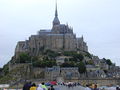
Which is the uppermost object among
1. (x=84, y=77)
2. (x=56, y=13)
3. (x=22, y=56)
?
(x=56, y=13)

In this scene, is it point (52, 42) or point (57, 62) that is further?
point (52, 42)

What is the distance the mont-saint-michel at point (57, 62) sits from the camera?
315 feet

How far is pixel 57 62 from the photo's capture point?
104 meters

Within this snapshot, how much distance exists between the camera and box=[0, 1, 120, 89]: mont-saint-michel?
315 ft

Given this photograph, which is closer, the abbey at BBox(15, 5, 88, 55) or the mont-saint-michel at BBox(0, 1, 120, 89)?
the mont-saint-michel at BBox(0, 1, 120, 89)

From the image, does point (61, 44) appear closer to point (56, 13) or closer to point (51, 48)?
point (51, 48)

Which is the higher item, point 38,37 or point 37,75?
point 38,37

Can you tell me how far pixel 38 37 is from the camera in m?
112

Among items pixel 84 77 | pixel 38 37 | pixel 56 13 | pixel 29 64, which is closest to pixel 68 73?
pixel 84 77

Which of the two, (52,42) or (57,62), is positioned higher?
(52,42)

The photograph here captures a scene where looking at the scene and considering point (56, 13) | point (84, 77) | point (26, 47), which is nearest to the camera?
point (84, 77)

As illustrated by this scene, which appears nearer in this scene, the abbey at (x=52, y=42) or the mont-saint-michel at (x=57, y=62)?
the mont-saint-michel at (x=57, y=62)

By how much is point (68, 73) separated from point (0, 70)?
34140 mm

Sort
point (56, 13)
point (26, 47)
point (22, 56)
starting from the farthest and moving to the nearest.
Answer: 1. point (56, 13)
2. point (26, 47)
3. point (22, 56)
